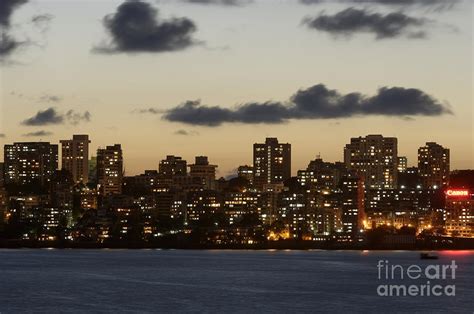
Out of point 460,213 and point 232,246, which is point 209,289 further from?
point 460,213

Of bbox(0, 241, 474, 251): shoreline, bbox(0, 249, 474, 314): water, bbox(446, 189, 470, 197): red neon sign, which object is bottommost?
bbox(0, 249, 474, 314): water

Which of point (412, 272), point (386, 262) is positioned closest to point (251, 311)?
point (412, 272)

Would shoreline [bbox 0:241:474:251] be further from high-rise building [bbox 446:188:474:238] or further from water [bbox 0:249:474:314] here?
water [bbox 0:249:474:314]

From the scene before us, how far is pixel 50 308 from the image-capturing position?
69000 mm

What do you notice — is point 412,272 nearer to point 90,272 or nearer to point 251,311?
point 90,272

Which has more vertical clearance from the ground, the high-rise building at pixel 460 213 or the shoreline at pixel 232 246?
the high-rise building at pixel 460 213

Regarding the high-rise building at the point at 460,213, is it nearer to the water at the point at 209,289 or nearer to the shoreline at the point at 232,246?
the shoreline at the point at 232,246

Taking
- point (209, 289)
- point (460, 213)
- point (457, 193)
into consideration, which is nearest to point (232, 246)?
point (460, 213)

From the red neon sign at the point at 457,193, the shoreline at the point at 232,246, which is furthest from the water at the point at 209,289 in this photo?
the red neon sign at the point at 457,193

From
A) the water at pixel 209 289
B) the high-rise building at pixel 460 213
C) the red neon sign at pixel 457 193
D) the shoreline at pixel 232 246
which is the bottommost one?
the water at pixel 209 289

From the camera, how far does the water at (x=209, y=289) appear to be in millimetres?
69375

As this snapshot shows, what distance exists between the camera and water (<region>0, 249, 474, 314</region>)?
69.4 meters

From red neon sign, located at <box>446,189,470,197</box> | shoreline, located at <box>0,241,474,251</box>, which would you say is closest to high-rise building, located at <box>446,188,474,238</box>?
red neon sign, located at <box>446,189,470,197</box>

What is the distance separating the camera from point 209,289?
8219 cm
